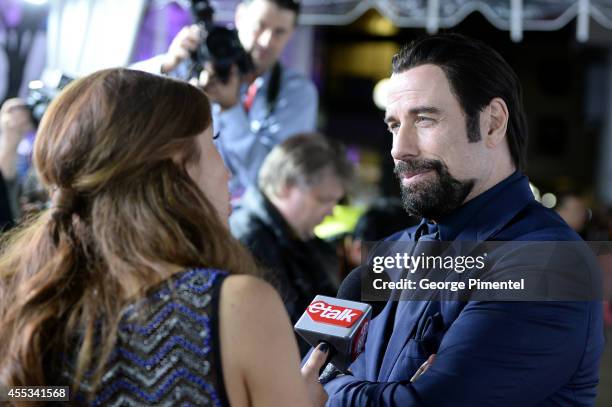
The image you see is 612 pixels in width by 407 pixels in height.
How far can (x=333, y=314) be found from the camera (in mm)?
1635

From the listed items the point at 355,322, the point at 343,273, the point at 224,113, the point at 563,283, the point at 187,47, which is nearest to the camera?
the point at 355,322

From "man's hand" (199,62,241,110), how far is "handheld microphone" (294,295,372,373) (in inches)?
66.4

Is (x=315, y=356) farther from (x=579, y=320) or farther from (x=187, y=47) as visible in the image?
(x=187, y=47)

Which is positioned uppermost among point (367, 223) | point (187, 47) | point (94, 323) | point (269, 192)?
point (187, 47)

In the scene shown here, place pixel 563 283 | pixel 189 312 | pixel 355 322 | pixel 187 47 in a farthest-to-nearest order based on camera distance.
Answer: pixel 187 47 → pixel 563 283 → pixel 355 322 → pixel 189 312

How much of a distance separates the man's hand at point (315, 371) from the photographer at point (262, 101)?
1.90 metres

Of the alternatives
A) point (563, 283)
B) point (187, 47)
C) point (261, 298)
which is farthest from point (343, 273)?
point (261, 298)

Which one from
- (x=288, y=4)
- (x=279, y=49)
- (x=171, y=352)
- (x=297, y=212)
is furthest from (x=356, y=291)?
(x=288, y=4)

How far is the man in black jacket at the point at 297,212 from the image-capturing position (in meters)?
3.17

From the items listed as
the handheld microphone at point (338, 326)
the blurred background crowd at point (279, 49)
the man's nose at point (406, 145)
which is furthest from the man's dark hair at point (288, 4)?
the handheld microphone at point (338, 326)

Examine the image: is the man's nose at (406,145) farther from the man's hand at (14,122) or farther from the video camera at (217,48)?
the man's hand at (14,122)

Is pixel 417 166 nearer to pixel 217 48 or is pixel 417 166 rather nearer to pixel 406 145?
pixel 406 145

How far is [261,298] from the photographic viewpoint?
1323mm

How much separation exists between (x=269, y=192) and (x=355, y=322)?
178 cm
